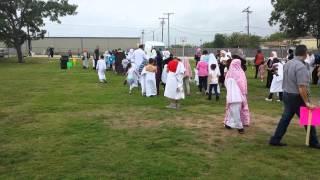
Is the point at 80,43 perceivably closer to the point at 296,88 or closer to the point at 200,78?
the point at 200,78

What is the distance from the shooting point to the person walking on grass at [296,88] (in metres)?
9.48

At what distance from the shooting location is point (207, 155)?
30.4ft

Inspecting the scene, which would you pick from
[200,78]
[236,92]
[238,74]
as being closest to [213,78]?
[200,78]

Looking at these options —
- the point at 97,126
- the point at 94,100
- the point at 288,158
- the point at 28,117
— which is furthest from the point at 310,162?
the point at 94,100

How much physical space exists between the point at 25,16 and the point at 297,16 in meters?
29.1

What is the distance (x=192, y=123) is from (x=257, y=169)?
4743 millimetres

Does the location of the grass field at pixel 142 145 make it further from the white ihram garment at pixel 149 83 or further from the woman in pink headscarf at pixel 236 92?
the white ihram garment at pixel 149 83

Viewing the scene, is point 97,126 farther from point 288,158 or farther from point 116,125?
point 288,158

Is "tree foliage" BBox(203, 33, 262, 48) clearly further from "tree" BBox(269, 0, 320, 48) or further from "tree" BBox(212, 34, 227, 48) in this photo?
"tree" BBox(269, 0, 320, 48)

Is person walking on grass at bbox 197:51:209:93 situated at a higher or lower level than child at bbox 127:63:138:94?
higher

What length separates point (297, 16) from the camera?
43.5 meters

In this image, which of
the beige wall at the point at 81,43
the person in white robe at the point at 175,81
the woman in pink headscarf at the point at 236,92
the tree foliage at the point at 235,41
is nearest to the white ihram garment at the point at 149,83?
the person in white robe at the point at 175,81

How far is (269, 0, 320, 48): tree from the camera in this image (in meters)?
40.6

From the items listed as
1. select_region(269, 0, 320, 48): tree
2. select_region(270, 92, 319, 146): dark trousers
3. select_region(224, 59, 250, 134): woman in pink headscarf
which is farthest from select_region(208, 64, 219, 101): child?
select_region(269, 0, 320, 48): tree
